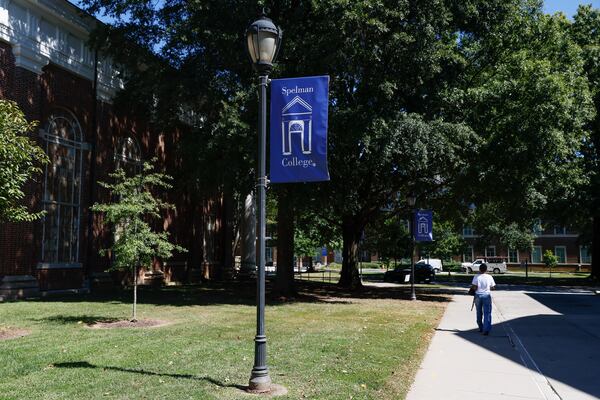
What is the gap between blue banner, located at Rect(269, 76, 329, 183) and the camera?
274 inches

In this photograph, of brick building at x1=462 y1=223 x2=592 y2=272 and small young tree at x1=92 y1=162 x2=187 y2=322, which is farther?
brick building at x1=462 y1=223 x2=592 y2=272

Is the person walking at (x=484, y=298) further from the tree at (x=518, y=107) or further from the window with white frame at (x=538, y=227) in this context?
the window with white frame at (x=538, y=227)

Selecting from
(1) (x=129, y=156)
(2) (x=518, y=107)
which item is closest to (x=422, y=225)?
(2) (x=518, y=107)

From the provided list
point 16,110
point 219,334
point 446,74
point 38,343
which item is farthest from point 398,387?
point 446,74

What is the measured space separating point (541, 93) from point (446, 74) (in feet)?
11.3

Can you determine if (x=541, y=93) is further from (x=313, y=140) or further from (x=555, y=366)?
(x=313, y=140)

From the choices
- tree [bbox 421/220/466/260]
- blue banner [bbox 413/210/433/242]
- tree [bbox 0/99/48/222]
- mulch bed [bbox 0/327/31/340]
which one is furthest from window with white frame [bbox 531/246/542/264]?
tree [bbox 0/99/48/222]

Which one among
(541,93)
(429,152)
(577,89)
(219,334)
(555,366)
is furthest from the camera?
(577,89)

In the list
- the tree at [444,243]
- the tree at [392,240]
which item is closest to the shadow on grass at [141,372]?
the tree at [392,240]

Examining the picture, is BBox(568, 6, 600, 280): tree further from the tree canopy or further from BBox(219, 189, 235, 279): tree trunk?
BBox(219, 189, 235, 279): tree trunk

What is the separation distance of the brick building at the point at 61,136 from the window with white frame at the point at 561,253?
59.7 meters

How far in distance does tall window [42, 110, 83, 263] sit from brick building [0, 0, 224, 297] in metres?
0.04

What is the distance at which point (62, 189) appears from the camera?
20.4 meters

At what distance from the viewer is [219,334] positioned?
36.0ft
